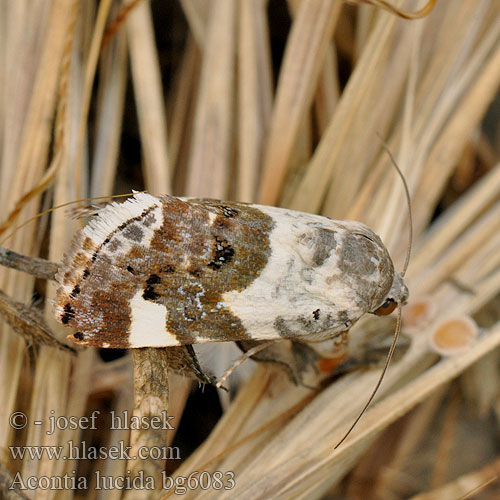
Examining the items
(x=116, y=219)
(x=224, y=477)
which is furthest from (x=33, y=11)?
(x=224, y=477)

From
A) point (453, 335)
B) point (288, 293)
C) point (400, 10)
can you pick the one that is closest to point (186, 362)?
point (288, 293)

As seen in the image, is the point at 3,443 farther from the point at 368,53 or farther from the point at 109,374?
the point at 368,53

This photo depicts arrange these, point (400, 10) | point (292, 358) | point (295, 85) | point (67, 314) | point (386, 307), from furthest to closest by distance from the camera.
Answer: point (295, 85) → point (400, 10) → point (292, 358) → point (386, 307) → point (67, 314)

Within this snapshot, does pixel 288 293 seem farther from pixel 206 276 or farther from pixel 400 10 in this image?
pixel 400 10

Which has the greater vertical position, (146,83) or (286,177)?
(146,83)

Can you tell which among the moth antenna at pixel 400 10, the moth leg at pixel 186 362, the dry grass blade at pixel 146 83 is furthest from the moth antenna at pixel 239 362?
the moth antenna at pixel 400 10

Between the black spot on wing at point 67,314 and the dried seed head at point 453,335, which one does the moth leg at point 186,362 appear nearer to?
the black spot on wing at point 67,314

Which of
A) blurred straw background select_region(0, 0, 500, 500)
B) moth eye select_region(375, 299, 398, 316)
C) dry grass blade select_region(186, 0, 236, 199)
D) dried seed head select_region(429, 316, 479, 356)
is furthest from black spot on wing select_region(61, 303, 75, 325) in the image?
dried seed head select_region(429, 316, 479, 356)
